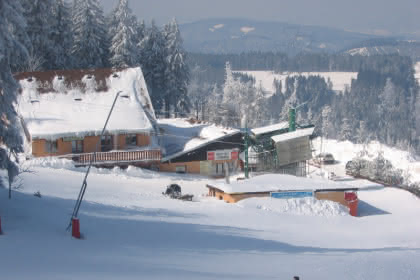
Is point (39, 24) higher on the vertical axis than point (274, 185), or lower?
higher

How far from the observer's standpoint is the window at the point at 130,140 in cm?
3703

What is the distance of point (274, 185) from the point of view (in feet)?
96.9

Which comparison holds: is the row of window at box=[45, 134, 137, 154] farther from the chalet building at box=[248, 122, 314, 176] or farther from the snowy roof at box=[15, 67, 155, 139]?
the chalet building at box=[248, 122, 314, 176]

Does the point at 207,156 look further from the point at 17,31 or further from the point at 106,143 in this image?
the point at 17,31

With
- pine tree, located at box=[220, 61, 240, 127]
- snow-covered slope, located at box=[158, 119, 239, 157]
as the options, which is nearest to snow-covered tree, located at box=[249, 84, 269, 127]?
pine tree, located at box=[220, 61, 240, 127]

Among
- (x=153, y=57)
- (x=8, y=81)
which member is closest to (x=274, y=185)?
(x=8, y=81)

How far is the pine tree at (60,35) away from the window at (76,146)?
17442mm

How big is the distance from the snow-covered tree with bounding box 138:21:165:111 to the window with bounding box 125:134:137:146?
21820 mm

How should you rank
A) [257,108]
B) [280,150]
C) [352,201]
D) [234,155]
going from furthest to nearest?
1. [257,108]
2. [234,155]
3. [280,150]
4. [352,201]

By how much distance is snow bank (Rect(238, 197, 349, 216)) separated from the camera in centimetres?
2582

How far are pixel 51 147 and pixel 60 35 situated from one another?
19.9 metres

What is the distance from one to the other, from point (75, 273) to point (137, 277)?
1220mm

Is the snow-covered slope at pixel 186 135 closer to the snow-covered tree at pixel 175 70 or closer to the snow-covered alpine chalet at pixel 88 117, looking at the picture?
the snow-covered alpine chalet at pixel 88 117

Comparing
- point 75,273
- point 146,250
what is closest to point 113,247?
point 146,250
